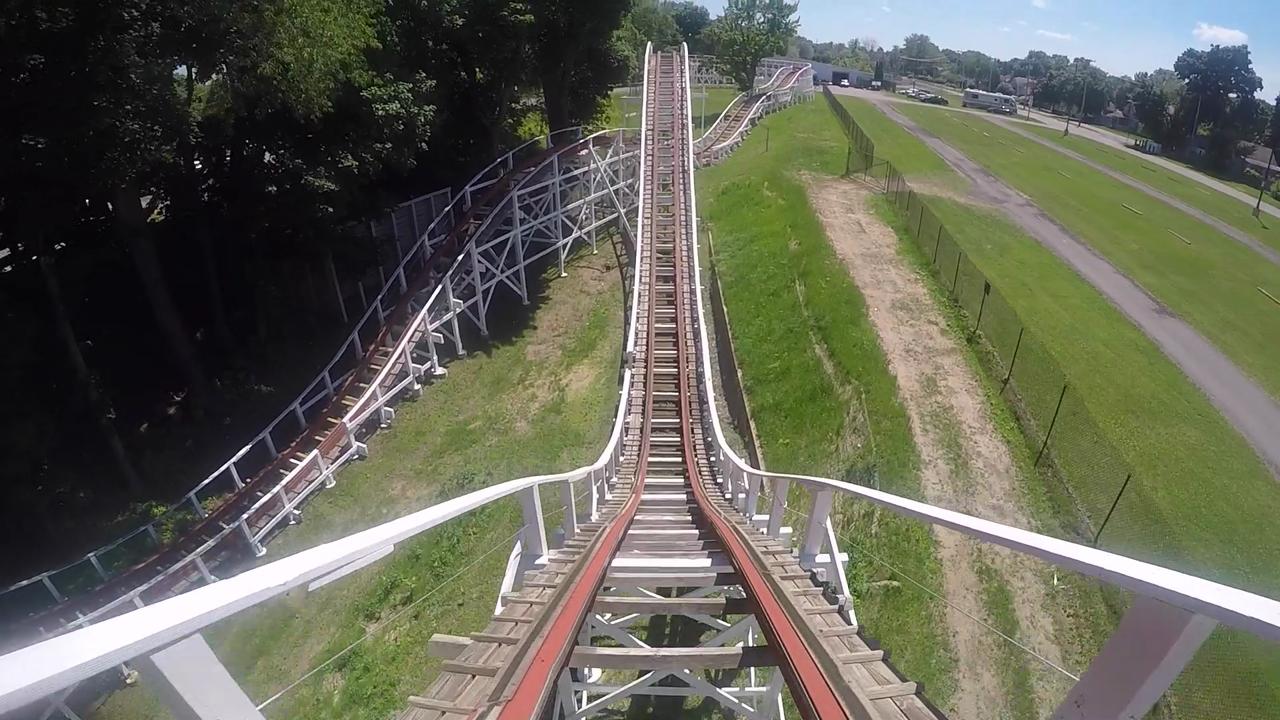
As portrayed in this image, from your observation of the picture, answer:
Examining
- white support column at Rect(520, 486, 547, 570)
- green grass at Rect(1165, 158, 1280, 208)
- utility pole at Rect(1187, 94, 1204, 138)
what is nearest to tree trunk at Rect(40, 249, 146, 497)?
white support column at Rect(520, 486, 547, 570)

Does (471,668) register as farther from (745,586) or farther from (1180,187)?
(1180,187)

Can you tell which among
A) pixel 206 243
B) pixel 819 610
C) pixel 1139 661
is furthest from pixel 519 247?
pixel 1139 661

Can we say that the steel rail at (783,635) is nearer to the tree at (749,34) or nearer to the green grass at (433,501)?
the green grass at (433,501)

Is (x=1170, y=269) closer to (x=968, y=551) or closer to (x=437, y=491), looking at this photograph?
(x=968, y=551)

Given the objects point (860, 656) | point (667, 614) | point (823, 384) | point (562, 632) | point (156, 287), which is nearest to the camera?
point (860, 656)

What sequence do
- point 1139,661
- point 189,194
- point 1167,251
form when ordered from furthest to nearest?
point 1167,251
point 189,194
point 1139,661

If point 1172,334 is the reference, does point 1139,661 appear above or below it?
above

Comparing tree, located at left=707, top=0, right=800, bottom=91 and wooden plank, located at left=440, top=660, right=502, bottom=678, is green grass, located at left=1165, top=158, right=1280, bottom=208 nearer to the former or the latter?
tree, located at left=707, top=0, right=800, bottom=91
